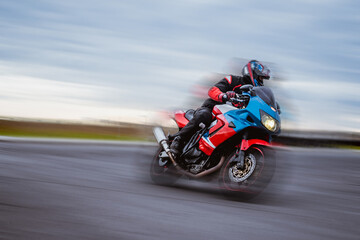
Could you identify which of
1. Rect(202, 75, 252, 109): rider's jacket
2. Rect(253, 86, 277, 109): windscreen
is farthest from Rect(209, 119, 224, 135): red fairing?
Rect(253, 86, 277, 109): windscreen

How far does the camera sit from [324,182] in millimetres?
9117

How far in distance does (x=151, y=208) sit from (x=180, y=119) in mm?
2604

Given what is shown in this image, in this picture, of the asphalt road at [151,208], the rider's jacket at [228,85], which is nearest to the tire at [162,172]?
the asphalt road at [151,208]

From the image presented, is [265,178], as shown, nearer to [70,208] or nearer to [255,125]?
[255,125]

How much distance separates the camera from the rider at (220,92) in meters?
6.84

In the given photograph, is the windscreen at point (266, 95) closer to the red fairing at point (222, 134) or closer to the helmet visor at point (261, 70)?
the helmet visor at point (261, 70)

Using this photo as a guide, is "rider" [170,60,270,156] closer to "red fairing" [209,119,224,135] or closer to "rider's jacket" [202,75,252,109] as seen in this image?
"rider's jacket" [202,75,252,109]

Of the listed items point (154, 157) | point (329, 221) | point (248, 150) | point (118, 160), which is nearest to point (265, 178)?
point (248, 150)

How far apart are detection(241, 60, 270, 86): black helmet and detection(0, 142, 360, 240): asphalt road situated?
1.23 metres

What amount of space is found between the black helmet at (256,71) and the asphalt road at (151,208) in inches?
48.5

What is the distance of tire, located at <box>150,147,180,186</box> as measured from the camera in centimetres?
745

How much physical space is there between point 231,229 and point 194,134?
280 centimetres

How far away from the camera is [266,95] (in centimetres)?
641

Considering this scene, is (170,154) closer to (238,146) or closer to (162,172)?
(162,172)
